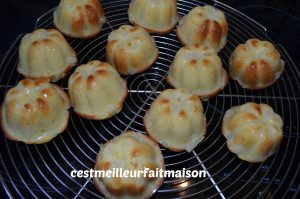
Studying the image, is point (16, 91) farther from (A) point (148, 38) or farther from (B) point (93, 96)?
(A) point (148, 38)

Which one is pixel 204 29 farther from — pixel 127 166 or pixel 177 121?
pixel 127 166

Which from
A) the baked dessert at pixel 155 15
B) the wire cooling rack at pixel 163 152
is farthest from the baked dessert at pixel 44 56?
the baked dessert at pixel 155 15

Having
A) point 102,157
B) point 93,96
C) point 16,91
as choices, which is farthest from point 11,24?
point 102,157

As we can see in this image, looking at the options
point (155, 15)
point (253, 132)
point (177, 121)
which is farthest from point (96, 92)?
point (253, 132)

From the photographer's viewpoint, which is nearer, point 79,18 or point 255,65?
point 255,65

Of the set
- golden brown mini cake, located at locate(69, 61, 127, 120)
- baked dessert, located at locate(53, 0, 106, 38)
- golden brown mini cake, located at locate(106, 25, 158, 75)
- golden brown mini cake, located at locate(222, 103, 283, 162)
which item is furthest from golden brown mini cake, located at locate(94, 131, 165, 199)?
baked dessert, located at locate(53, 0, 106, 38)

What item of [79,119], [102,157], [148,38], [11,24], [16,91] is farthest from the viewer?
[11,24]
